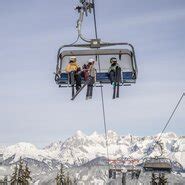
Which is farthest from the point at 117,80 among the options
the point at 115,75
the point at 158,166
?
the point at 158,166

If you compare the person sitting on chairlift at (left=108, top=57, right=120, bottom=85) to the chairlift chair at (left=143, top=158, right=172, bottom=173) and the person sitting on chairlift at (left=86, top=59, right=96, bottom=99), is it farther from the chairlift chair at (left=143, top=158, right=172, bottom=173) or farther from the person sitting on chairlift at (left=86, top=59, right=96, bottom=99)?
the chairlift chair at (left=143, top=158, right=172, bottom=173)

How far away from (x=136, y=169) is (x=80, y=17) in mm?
34153

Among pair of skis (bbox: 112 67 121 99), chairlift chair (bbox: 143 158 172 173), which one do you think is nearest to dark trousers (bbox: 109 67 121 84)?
pair of skis (bbox: 112 67 121 99)

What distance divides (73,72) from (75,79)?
10.2 inches

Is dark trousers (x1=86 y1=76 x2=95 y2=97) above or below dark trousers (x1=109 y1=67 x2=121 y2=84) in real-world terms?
below

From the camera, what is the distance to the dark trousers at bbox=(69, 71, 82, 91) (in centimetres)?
1645

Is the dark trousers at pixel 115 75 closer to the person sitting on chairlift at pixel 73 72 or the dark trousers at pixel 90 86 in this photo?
the dark trousers at pixel 90 86

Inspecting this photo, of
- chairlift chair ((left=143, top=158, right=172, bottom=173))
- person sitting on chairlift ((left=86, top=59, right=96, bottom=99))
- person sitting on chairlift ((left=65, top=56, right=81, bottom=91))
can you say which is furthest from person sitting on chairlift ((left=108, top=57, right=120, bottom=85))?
chairlift chair ((left=143, top=158, right=172, bottom=173))

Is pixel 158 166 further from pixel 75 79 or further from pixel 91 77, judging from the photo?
pixel 75 79

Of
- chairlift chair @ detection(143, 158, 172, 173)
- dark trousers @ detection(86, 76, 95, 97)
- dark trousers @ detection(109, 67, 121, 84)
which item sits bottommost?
chairlift chair @ detection(143, 158, 172, 173)

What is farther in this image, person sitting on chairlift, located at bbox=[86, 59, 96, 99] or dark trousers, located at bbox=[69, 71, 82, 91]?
person sitting on chairlift, located at bbox=[86, 59, 96, 99]

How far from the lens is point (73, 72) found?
54.3ft

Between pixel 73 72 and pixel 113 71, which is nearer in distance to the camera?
pixel 73 72

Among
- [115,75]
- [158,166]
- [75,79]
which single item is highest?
[115,75]
